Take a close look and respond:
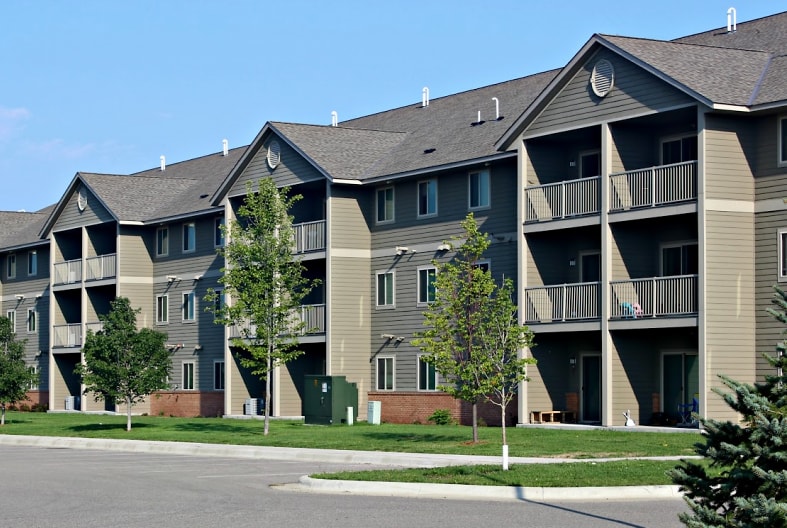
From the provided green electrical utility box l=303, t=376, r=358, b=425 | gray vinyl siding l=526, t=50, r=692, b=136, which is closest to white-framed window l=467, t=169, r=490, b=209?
gray vinyl siding l=526, t=50, r=692, b=136

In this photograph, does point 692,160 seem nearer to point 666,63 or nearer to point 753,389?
point 666,63

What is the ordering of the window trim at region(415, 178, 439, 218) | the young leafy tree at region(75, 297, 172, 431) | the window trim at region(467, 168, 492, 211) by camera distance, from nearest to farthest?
the window trim at region(467, 168, 492, 211) → the young leafy tree at region(75, 297, 172, 431) → the window trim at region(415, 178, 439, 218)

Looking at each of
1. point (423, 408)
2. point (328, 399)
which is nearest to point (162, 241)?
point (328, 399)

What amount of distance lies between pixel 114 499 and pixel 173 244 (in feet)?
128

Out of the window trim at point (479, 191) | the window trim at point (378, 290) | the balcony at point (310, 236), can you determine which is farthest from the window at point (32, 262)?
the window trim at point (479, 191)

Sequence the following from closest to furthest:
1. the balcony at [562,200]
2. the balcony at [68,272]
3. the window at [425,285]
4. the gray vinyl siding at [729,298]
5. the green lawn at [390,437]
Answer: the green lawn at [390,437], the gray vinyl siding at [729,298], the balcony at [562,200], the window at [425,285], the balcony at [68,272]

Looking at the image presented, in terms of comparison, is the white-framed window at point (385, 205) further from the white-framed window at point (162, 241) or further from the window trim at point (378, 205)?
the white-framed window at point (162, 241)

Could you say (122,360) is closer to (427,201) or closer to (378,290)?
(378,290)

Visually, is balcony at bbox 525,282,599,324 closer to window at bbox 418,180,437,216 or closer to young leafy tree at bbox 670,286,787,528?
window at bbox 418,180,437,216

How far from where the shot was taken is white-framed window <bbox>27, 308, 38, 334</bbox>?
→ 68812 millimetres

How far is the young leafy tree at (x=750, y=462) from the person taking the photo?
33.0 feet

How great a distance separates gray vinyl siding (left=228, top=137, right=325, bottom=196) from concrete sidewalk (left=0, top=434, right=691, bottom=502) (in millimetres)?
12790

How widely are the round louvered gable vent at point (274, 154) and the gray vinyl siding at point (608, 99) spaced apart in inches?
509

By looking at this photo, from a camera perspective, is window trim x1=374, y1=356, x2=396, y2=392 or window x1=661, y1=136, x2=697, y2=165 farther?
window trim x1=374, y1=356, x2=396, y2=392
